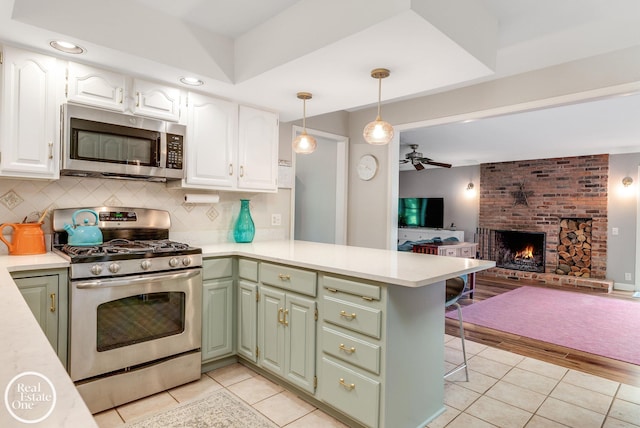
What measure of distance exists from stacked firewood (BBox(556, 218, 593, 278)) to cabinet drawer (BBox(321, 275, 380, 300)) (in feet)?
21.2

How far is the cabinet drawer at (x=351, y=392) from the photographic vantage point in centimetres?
180

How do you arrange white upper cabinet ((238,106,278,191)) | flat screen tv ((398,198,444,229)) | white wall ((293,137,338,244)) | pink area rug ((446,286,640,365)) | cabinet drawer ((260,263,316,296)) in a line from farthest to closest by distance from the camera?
flat screen tv ((398,198,444,229)), white wall ((293,137,338,244)), pink area rug ((446,286,640,365)), white upper cabinet ((238,106,278,191)), cabinet drawer ((260,263,316,296))

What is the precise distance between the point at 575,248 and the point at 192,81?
7.06 m

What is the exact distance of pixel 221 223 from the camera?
3295mm

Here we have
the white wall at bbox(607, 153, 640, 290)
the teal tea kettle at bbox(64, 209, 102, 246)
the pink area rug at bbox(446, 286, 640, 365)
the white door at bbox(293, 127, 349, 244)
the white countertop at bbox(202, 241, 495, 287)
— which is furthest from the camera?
the white wall at bbox(607, 153, 640, 290)

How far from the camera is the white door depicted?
14.4ft

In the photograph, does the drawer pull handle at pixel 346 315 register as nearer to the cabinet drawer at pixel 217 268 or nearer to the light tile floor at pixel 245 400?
the light tile floor at pixel 245 400

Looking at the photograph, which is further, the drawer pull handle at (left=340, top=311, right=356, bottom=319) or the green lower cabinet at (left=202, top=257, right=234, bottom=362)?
the green lower cabinet at (left=202, top=257, right=234, bottom=362)

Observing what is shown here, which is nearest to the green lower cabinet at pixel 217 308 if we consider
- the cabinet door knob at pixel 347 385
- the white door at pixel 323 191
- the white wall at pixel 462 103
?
the cabinet door knob at pixel 347 385

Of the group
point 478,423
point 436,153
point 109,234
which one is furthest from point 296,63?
point 436,153

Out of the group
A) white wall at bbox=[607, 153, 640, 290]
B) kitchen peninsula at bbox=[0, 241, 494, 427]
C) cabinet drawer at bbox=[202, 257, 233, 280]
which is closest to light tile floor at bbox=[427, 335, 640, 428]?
kitchen peninsula at bbox=[0, 241, 494, 427]

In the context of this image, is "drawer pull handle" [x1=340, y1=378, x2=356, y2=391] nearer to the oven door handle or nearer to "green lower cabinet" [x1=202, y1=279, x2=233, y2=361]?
"green lower cabinet" [x1=202, y1=279, x2=233, y2=361]

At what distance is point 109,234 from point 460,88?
3210 millimetres

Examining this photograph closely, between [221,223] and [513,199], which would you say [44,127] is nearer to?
[221,223]
